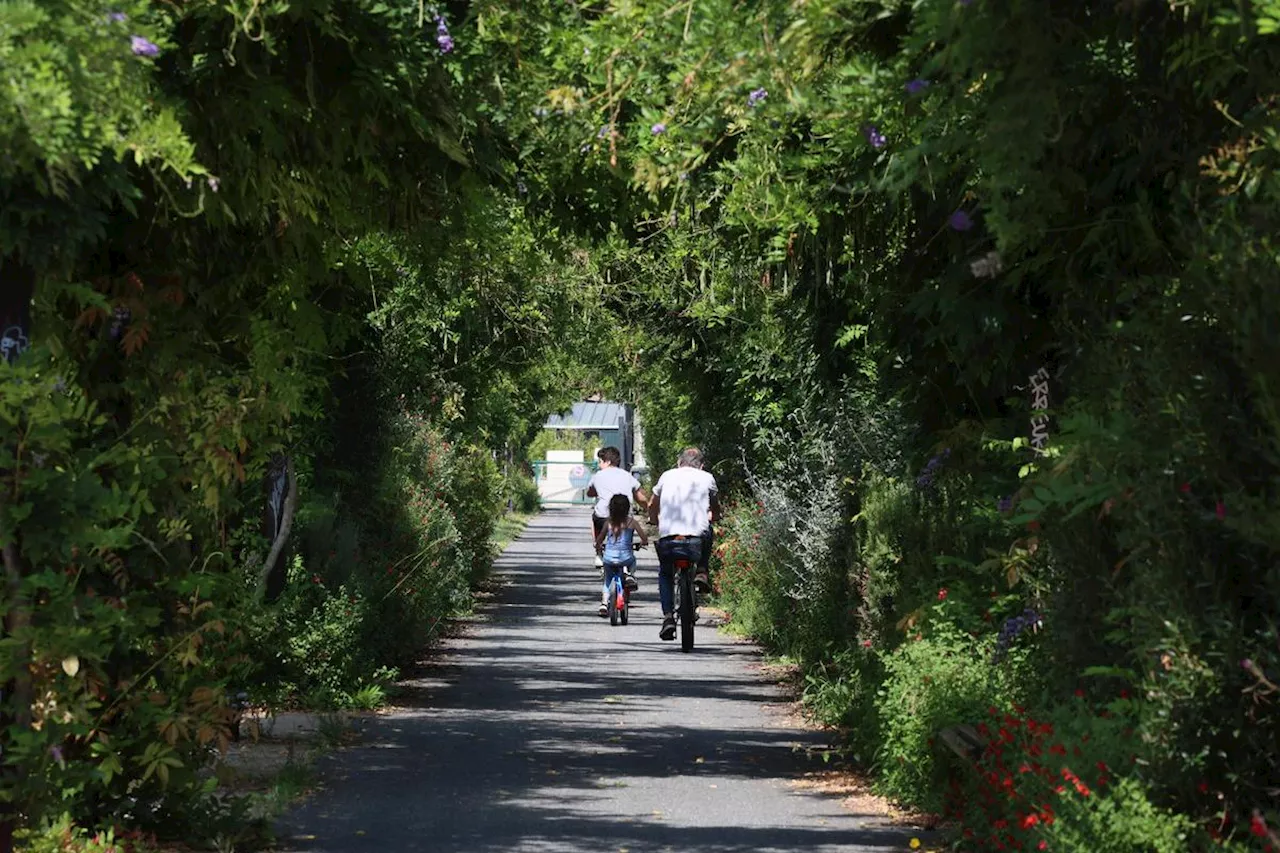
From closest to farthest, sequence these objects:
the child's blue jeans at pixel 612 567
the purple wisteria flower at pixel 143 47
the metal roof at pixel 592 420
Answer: the purple wisteria flower at pixel 143 47
the child's blue jeans at pixel 612 567
the metal roof at pixel 592 420

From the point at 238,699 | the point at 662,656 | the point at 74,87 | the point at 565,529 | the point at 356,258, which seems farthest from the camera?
the point at 565,529

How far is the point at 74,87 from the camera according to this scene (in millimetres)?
6969

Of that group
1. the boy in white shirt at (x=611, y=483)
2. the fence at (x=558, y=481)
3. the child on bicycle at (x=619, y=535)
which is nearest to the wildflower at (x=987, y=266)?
the child on bicycle at (x=619, y=535)

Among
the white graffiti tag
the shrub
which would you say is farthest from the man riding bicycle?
the shrub

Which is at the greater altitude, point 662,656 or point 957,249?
point 957,249

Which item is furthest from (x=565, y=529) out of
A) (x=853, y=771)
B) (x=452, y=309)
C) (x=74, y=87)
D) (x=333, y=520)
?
(x=74, y=87)

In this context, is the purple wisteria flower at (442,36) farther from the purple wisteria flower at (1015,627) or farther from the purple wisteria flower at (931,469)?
the purple wisteria flower at (931,469)

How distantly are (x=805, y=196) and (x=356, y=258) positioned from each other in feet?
13.0

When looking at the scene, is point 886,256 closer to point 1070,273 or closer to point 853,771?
point 853,771

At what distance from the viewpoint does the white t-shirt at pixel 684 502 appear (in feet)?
73.9

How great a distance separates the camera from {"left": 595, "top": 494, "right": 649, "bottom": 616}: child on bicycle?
25703 millimetres

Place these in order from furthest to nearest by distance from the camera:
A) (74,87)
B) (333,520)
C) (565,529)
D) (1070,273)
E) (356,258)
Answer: (565,529), (333,520), (356,258), (1070,273), (74,87)

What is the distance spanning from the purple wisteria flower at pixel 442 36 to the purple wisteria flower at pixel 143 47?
2.65m

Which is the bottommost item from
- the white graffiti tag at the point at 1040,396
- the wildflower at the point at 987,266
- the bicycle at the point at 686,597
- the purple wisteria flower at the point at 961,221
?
the bicycle at the point at 686,597
